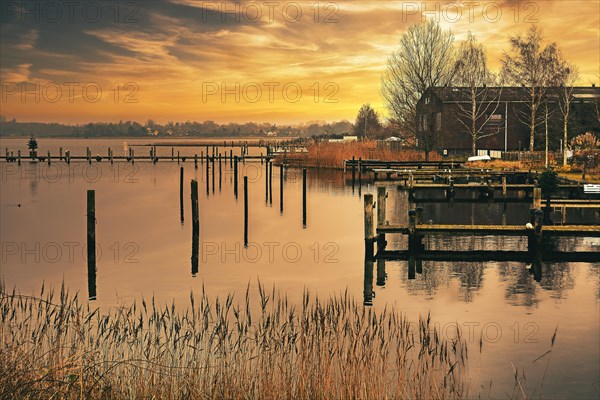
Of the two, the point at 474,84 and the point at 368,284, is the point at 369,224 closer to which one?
the point at 368,284

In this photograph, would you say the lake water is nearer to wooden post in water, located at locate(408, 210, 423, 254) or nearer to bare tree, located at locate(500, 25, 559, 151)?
wooden post in water, located at locate(408, 210, 423, 254)

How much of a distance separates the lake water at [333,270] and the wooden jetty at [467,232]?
732 mm

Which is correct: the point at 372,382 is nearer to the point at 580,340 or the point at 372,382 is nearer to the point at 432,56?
the point at 580,340

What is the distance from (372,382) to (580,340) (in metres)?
7.11

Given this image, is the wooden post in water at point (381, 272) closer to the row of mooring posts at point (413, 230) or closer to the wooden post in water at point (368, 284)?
the wooden post in water at point (368, 284)

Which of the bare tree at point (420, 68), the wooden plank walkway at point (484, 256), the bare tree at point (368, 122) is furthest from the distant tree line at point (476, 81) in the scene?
the bare tree at point (368, 122)

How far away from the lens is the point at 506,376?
13094 millimetres

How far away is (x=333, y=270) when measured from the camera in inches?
979

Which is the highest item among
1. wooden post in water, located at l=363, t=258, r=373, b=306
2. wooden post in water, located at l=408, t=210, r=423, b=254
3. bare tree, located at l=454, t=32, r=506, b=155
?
bare tree, located at l=454, t=32, r=506, b=155

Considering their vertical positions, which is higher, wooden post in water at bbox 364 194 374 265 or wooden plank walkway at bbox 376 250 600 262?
wooden post in water at bbox 364 194 374 265

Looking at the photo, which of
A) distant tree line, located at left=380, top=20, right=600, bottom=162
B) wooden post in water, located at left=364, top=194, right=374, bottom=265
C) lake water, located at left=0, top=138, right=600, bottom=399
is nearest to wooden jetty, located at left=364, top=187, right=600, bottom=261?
wooden post in water, located at left=364, top=194, right=374, bottom=265

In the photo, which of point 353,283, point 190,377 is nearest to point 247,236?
point 353,283

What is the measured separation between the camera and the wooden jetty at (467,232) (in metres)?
23.7

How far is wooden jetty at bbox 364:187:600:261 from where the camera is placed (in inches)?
932
